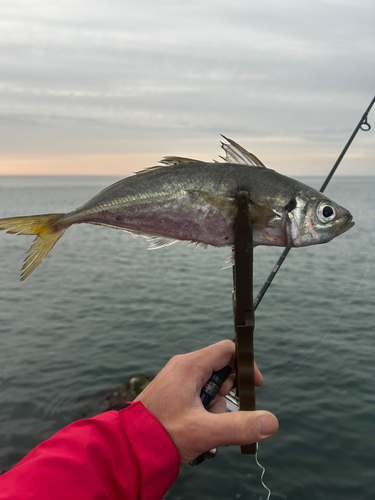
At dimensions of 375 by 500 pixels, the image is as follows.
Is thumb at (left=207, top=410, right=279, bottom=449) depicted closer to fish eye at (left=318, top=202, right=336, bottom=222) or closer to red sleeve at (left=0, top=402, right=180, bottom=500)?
red sleeve at (left=0, top=402, right=180, bottom=500)

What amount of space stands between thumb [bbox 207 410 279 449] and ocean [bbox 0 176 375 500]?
682 cm

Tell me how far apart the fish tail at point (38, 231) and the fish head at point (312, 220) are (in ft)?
3.61

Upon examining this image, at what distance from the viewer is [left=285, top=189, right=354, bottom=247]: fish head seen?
6.07 ft

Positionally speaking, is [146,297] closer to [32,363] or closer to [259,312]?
[259,312]

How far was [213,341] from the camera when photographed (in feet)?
45.9

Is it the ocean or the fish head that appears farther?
the ocean

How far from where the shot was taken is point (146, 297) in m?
19.8

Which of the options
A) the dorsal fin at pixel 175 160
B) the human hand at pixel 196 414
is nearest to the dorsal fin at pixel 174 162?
the dorsal fin at pixel 175 160

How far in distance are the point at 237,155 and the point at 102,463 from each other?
170 centimetres

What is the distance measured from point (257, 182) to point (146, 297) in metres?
18.3

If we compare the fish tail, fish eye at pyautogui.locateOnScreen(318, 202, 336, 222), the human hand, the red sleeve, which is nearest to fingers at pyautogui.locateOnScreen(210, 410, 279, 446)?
the human hand

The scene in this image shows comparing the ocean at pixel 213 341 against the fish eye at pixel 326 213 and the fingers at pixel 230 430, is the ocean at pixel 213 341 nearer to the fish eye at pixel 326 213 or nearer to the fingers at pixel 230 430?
the fingers at pixel 230 430

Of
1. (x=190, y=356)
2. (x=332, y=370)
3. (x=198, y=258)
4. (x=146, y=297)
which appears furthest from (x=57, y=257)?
(x=190, y=356)

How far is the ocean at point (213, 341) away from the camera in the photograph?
332 inches
